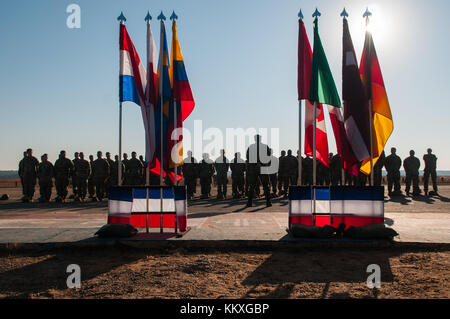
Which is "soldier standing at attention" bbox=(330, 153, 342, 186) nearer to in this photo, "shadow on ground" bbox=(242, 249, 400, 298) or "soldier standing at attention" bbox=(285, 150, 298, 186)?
"soldier standing at attention" bbox=(285, 150, 298, 186)

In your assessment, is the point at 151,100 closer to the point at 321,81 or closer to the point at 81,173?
the point at 321,81

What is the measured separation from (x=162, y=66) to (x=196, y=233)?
11.4 ft

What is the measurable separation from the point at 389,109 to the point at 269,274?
4436 millimetres

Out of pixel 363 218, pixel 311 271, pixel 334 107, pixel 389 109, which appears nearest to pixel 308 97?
pixel 334 107

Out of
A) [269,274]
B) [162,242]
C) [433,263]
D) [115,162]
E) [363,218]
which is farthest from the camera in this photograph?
[115,162]

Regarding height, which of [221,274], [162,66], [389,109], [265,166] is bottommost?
[221,274]

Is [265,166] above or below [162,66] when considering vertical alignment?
below

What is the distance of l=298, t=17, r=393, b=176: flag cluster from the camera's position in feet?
24.4

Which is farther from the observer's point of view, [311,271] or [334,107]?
[334,107]

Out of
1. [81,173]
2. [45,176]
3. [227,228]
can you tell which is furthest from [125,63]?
[45,176]

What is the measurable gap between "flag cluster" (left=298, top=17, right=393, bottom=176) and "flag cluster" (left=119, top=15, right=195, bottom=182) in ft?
8.35

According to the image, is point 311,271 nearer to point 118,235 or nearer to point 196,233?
point 196,233

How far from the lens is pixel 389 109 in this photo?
24.7ft

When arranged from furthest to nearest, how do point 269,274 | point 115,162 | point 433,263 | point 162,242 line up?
point 115,162 → point 162,242 → point 433,263 → point 269,274
